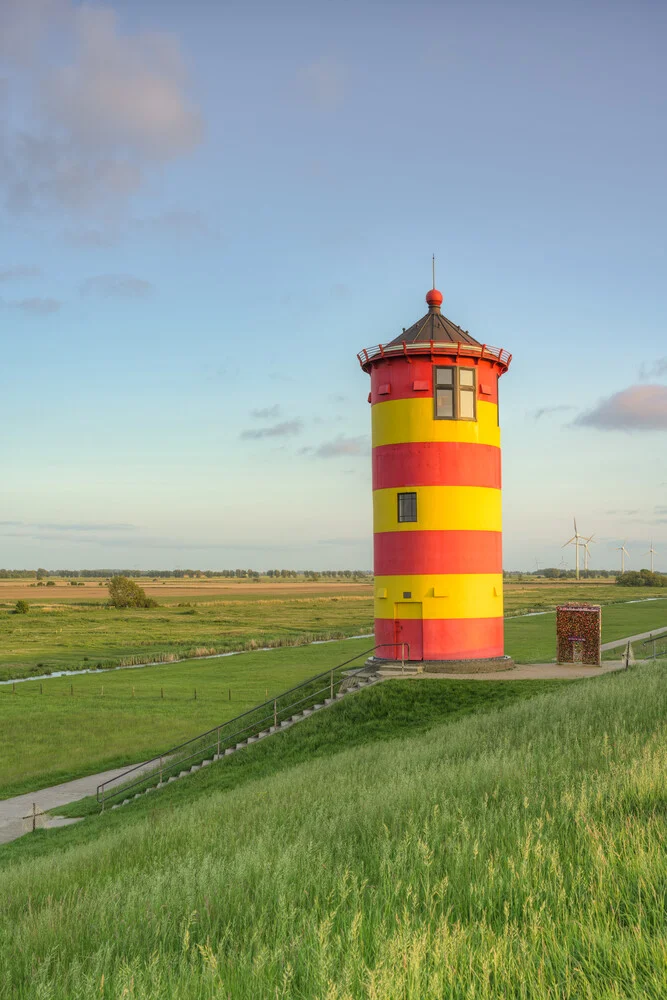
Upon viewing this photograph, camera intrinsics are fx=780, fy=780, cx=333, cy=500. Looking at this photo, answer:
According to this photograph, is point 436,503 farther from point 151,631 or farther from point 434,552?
point 151,631

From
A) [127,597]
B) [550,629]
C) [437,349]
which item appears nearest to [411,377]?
[437,349]

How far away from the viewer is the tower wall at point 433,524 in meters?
26.6

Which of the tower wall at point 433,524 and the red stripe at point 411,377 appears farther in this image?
the red stripe at point 411,377

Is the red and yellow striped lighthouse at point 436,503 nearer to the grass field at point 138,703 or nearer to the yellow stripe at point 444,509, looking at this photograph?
the yellow stripe at point 444,509

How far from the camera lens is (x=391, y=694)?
23594 millimetres

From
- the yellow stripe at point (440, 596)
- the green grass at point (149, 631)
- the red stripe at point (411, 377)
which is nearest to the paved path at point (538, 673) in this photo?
the yellow stripe at point (440, 596)

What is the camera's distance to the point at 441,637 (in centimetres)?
2659

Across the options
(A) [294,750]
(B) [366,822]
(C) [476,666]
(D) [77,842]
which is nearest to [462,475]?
(C) [476,666]

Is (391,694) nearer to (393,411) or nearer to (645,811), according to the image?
(393,411)

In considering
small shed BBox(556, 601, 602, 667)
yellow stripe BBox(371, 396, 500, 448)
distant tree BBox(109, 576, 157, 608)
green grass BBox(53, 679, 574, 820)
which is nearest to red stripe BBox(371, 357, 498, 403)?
yellow stripe BBox(371, 396, 500, 448)

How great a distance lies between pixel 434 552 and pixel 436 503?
5.48 feet

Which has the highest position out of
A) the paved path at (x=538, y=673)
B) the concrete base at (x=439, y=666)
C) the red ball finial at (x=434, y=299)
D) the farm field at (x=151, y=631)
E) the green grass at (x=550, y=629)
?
the red ball finial at (x=434, y=299)

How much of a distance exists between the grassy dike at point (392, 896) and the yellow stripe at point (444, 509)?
576 inches

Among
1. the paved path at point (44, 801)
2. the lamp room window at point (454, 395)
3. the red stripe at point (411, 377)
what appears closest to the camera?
the paved path at point (44, 801)
